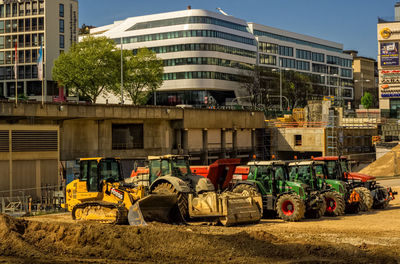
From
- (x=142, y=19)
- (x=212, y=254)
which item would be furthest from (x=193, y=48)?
(x=212, y=254)

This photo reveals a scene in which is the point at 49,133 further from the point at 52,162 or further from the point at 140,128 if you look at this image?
the point at 140,128

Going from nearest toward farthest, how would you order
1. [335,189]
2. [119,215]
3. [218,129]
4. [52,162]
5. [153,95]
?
1. [119,215]
2. [335,189]
3. [52,162]
4. [218,129]
5. [153,95]

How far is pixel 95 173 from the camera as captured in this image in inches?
914

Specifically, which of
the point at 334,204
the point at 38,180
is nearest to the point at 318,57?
the point at 38,180

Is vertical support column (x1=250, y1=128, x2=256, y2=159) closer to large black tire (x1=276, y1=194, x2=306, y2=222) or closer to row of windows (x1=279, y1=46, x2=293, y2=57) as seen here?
large black tire (x1=276, y1=194, x2=306, y2=222)

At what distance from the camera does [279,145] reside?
6134cm

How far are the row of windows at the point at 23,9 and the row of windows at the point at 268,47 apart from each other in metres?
43.8

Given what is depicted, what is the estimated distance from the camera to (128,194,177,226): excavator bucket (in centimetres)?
2111

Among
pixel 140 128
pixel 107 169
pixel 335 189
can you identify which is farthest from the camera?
pixel 140 128

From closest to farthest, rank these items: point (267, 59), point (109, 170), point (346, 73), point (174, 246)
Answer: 1. point (174, 246)
2. point (109, 170)
3. point (267, 59)
4. point (346, 73)

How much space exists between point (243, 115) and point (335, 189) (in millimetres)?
30449

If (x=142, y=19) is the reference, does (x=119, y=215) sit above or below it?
below

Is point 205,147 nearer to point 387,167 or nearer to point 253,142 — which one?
point 253,142

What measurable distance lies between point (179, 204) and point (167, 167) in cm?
219
